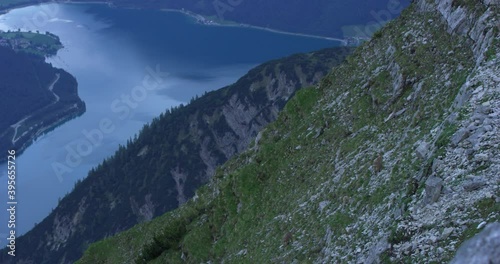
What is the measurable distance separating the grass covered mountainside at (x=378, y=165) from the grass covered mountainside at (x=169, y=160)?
114238mm

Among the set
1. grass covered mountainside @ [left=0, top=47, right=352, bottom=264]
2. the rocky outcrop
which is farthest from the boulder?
grass covered mountainside @ [left=0, top=47, right=352, bottom=264]

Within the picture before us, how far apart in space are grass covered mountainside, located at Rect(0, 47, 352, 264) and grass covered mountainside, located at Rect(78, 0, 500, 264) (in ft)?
375

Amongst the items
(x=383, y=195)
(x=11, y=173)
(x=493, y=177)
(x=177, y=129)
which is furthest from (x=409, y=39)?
(x=11, y=173)

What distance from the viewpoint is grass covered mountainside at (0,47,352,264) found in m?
152

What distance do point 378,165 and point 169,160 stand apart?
148 metres

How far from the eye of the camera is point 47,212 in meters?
161

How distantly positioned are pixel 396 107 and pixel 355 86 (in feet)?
25.9

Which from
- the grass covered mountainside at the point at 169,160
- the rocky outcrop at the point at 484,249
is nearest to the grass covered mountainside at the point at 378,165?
the rocky outcrop at the point at 484,249

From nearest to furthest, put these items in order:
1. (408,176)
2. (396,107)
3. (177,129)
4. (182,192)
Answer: (408,176) → (396,107) → (182,192) → (177,129)

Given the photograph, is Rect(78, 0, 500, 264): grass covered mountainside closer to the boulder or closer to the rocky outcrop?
the boulder

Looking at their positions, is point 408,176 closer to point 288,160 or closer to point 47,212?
point 288,160

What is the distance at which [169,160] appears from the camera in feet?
544

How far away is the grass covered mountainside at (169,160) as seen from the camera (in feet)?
498

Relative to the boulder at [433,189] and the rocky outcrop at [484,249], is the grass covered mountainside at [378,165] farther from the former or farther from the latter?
the rocky outcrop at [484,249]
